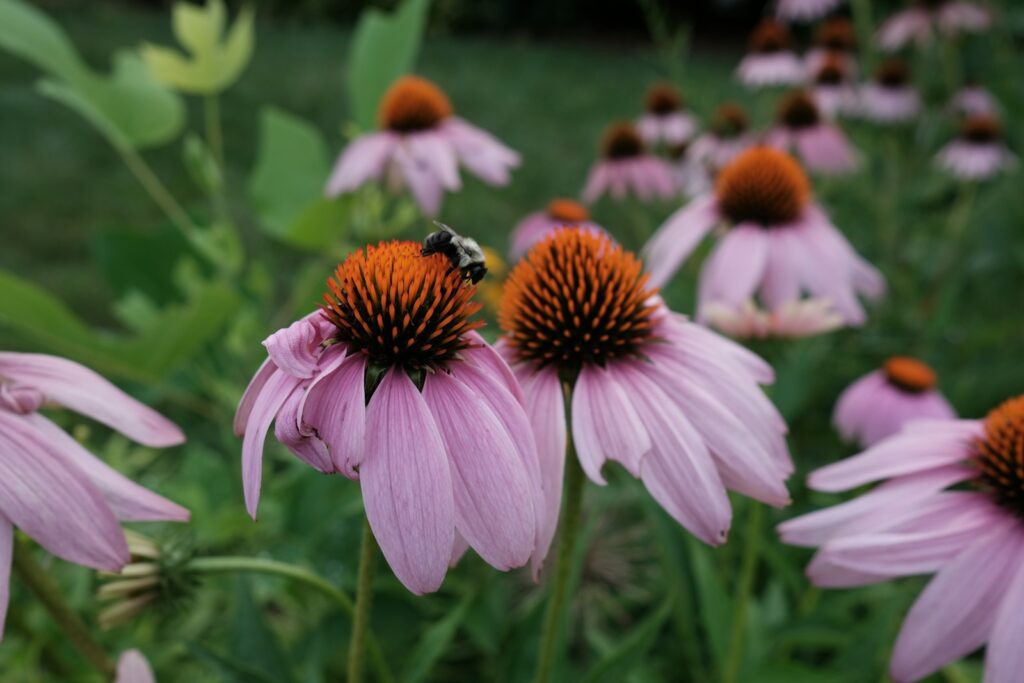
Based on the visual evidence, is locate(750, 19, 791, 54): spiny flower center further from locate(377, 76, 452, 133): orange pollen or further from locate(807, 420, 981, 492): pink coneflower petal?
locate(807, 420, 981, 492): pink coneflower petal

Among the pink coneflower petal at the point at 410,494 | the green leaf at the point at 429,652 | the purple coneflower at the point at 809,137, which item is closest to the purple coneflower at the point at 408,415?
the pink coneflower petal at the point at 410,494

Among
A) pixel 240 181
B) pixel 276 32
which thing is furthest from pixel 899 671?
pixel 276 32

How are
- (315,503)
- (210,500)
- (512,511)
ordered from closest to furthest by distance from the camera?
(512,511), (315,503), (210,500)

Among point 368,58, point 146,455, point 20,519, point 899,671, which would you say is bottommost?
point 146,455

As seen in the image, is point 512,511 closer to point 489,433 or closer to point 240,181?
point 489,433

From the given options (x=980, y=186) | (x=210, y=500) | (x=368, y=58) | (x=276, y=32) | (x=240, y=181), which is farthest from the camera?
(x=276, y=32)

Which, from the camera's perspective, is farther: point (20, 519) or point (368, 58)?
point (368, 58)
